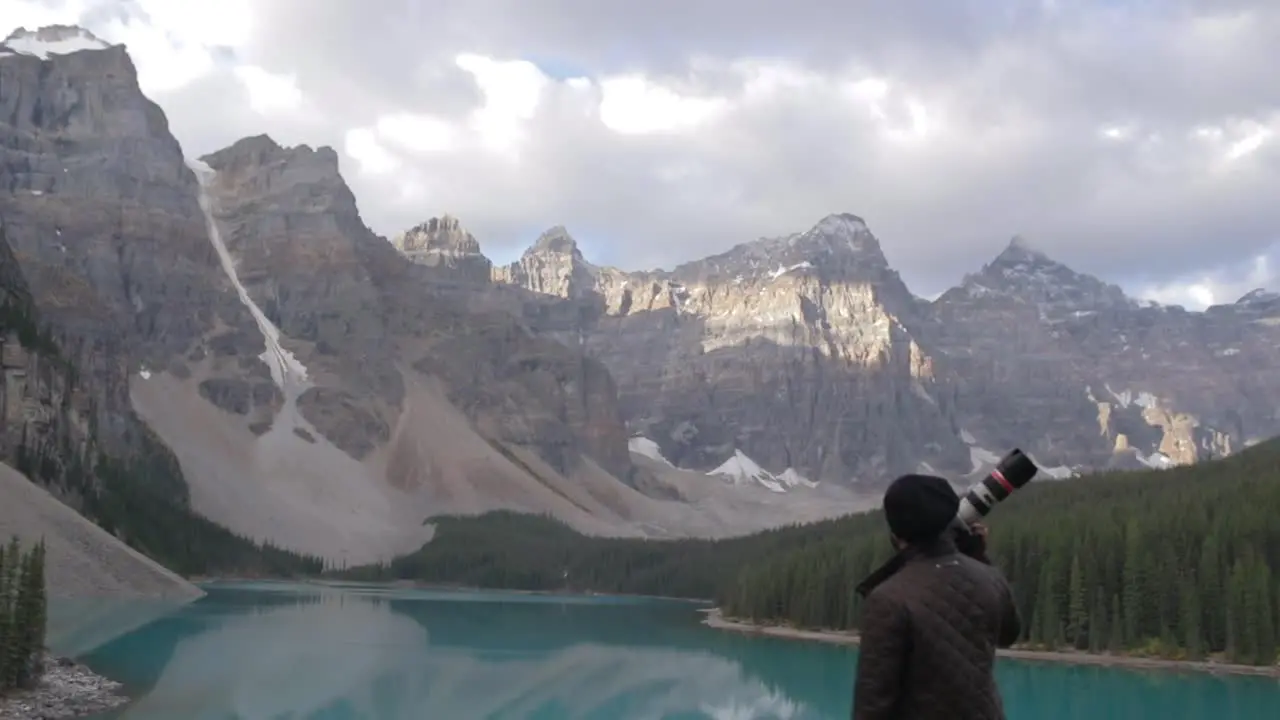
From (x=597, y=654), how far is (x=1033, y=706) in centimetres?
2743

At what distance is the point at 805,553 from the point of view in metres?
102

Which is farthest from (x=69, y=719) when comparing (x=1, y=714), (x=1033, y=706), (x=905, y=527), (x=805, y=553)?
(x=805, y=553)

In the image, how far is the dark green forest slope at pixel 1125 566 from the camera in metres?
65.9

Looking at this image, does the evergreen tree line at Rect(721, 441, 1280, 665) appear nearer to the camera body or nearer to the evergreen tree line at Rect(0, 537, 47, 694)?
the evergreen tree line at Rect(0, 537, 47, 694)

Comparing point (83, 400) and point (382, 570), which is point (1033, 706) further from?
point (382, 570)

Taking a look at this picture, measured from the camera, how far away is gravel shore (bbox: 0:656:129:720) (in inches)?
1393

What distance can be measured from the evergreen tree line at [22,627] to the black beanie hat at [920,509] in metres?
36.2

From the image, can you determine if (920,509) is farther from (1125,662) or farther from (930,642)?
(1125,662)

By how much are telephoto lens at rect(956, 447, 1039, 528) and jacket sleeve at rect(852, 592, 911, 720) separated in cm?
82

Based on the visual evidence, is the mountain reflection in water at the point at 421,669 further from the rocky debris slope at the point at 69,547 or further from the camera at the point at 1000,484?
the camera at the point at 1000,484

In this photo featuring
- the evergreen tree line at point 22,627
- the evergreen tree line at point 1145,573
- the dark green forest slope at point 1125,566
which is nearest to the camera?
the evergreen tree line at point 22,627

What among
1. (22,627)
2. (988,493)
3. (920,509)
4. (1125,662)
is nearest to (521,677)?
(22,627)

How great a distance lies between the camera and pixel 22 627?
127 ft

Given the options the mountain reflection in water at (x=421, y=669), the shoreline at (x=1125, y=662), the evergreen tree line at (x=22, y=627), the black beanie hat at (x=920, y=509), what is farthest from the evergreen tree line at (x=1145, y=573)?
the black beanie hat at (x=920, y=509)
